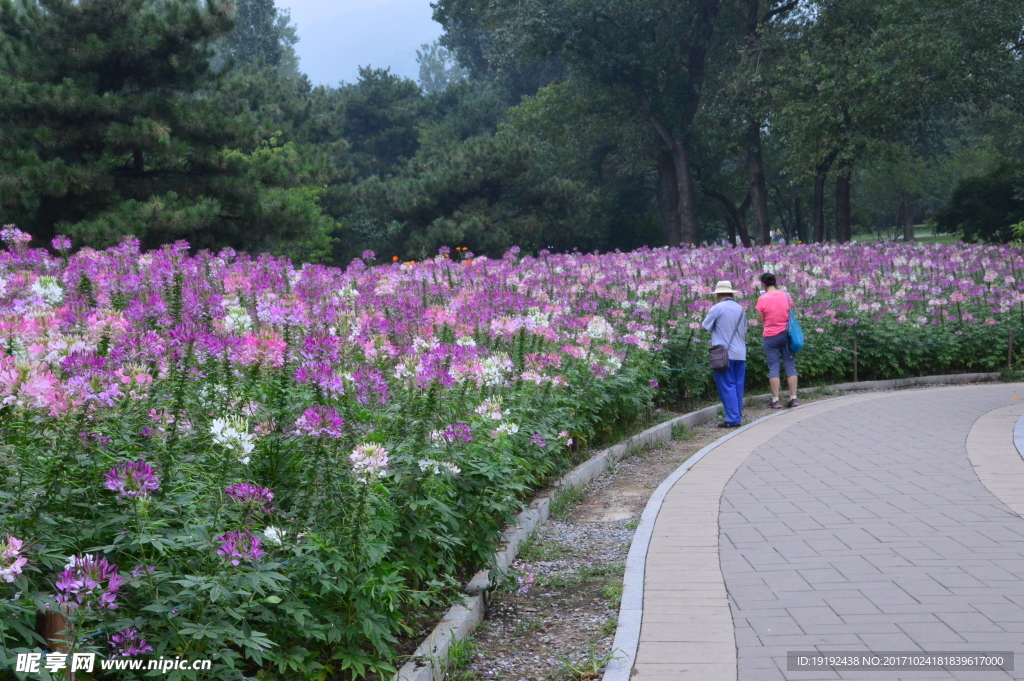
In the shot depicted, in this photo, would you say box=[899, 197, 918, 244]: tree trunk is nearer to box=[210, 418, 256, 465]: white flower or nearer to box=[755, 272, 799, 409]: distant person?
box=[755, 272, 799, 409]: distant person

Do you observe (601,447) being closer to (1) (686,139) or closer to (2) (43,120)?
(2) (43,120)

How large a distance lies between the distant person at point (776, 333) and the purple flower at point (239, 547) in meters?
10.5

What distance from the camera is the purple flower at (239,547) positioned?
10.7 feet

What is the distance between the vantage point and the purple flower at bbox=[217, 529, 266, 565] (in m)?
3.27

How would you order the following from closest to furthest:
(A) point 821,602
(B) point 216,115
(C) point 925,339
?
(A) point 821,602, (C) point 925,339, (B) point 216,115

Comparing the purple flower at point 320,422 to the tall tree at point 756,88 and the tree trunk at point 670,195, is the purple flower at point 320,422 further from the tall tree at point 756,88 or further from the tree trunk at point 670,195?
the tree trunk at point 670,195

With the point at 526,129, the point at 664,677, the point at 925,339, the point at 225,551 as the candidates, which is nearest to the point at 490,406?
the point at 664,677

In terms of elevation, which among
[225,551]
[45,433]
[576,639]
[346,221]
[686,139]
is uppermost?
[686,139]

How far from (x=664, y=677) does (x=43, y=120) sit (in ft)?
56.5

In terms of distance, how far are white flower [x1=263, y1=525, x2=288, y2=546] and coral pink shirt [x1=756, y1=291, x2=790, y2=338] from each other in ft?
33.6

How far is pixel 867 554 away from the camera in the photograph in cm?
572

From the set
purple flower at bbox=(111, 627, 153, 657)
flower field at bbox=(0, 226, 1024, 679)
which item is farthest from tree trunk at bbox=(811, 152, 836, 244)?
purple flower at bbox=(111, 627, 153, 657)

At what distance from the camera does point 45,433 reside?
3.77 metres

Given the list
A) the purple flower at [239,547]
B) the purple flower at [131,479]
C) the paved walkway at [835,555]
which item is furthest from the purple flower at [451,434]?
the purple flower at [131,479]
